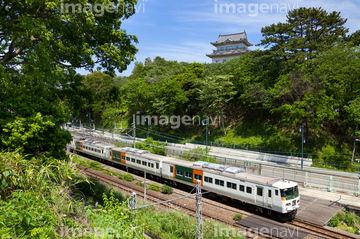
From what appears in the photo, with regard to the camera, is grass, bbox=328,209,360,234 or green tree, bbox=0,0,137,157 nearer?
green tree, bbox=0,0,137,157

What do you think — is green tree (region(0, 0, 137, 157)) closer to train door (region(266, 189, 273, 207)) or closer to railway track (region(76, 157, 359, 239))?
railway track (region(76, 157, 359, 239))

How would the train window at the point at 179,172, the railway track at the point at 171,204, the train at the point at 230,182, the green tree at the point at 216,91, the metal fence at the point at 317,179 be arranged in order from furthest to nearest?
the green tree at the point at 216,91 → the metal fence at the point at 317,179 → the train window at the point at 179,172 → the train at the point at 230,182 → the railway track at the point at 171,204

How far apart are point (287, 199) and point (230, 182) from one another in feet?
12.7

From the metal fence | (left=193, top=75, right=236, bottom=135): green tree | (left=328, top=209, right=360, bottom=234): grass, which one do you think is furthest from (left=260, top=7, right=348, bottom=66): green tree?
(left=328, top=209, right=360, bottom=234): grass

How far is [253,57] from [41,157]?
125 feet

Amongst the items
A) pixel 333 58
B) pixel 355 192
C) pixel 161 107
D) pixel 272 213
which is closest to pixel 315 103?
pixel 333 58

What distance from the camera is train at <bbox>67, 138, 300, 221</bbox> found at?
14.8 m

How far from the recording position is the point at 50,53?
41.1 ft

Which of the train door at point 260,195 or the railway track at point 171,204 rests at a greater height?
the train door at point 260,195

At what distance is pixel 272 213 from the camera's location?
50.8 feet

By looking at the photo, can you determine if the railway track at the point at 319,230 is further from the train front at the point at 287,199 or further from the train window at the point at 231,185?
the train window at the point at 231,185

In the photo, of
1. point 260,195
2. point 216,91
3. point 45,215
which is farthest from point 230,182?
point 216,91

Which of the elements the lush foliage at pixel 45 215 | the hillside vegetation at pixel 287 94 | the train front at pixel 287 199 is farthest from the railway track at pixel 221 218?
the hillside vegetation at pixel 287 94

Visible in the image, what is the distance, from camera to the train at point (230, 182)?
14.8 m
